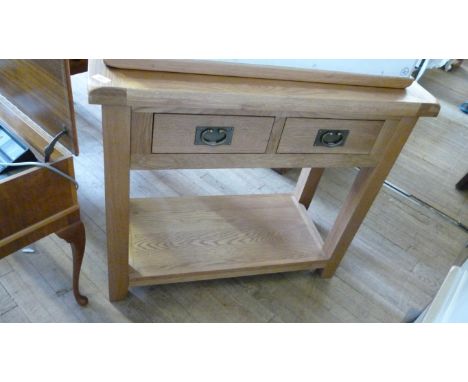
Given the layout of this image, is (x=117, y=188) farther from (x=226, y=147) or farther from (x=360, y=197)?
(x=360, y=197)

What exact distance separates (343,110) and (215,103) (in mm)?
295

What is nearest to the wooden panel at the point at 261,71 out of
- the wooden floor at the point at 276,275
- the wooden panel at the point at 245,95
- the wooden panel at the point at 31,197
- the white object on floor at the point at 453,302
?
the wooden panel at the point at 245,95

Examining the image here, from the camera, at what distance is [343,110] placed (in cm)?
83

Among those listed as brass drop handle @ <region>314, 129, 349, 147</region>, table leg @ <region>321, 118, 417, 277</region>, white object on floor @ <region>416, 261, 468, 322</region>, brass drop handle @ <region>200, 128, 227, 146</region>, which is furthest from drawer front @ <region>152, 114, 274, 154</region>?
white object on floor @ <region>416, 261, 468, 322</region>

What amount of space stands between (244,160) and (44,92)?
1.57 ft

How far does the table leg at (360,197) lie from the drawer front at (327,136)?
7cm

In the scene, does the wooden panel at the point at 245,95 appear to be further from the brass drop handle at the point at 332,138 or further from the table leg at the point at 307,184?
the table leg at the point at 307,184

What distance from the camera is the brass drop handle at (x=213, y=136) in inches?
31.5

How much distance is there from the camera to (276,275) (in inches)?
52.3

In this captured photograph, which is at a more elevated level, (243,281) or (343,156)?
(343,156)

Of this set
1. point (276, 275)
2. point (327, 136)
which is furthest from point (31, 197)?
point (276, 275)

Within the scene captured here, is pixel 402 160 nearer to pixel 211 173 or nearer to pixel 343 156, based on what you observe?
pixel 211 173

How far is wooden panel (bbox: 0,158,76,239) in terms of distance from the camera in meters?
0.72
